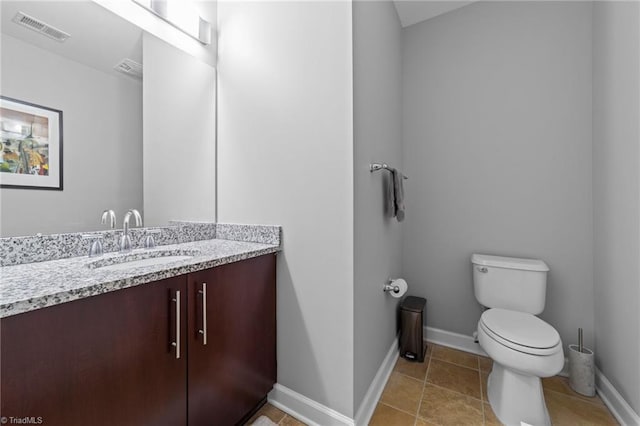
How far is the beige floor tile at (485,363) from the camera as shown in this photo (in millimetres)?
1842

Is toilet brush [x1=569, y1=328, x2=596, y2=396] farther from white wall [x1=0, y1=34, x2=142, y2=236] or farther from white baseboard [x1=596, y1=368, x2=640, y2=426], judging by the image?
white wall [x1=0, y1=34, x2=142, y2=236]

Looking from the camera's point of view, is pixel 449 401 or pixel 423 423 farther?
pixel 449 401

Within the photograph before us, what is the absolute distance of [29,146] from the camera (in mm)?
1036

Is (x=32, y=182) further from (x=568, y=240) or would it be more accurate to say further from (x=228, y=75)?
(x=568, y=240)

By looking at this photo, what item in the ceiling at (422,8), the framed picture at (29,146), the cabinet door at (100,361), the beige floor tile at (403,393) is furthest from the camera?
the ceiling at (422,8)

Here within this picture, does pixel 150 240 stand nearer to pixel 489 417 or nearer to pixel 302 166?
pixel 302 166

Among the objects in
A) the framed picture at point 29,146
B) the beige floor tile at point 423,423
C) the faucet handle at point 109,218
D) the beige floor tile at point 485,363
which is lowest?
the beige floor tile at point 423,423

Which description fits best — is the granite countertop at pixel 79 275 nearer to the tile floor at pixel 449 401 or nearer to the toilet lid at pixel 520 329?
the tile floor at pixel 449 401

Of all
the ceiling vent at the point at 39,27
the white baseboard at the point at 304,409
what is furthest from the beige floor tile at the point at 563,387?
the ceiling vent at the point at 39,27

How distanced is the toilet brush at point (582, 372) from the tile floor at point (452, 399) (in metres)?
0.04

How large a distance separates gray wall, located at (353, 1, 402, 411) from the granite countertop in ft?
1.85

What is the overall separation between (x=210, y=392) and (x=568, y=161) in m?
2.44

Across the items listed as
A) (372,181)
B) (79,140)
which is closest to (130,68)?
(79,140)

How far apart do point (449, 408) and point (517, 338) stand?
1.78 feet
